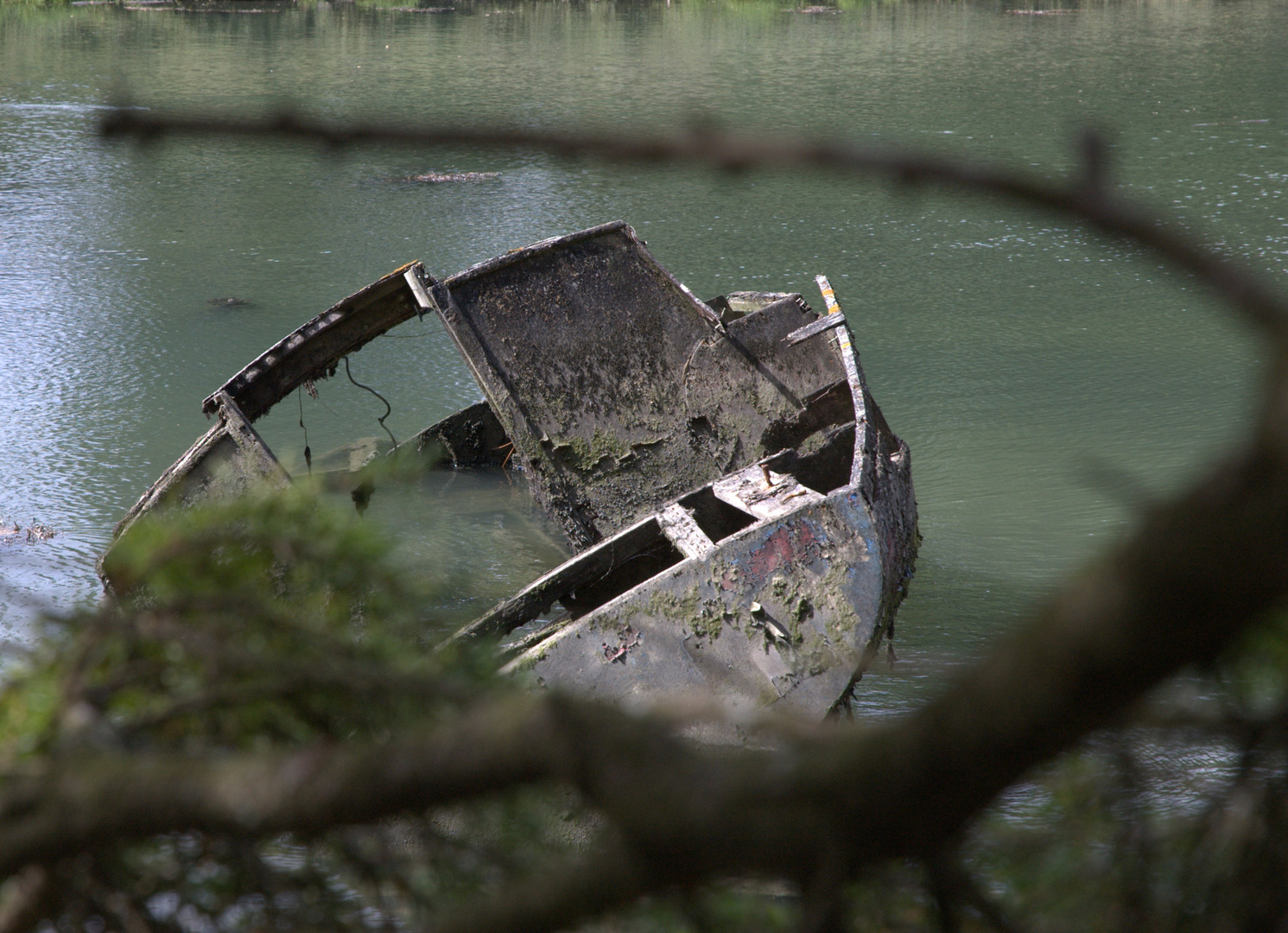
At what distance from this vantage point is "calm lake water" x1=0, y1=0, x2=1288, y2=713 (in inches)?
241

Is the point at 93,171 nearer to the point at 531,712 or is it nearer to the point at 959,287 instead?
the point at 959,287

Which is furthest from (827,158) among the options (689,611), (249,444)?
(249,444)

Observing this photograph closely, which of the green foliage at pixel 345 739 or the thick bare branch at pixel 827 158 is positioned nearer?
the thick bare branch at pixel 827 158

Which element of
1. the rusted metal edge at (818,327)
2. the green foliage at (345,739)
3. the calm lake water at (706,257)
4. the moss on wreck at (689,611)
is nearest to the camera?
the green foliage at (345,739)

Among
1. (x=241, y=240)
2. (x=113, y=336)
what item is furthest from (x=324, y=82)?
(x=113, y=336)

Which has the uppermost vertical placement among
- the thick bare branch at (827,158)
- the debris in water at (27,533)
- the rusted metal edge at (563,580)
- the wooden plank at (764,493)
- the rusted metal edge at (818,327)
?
the thick bare branch at (827,158)

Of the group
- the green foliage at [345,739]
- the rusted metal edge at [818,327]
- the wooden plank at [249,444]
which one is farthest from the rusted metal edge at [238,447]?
the green foliage at [345,739]

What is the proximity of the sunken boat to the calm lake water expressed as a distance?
0.87 metres

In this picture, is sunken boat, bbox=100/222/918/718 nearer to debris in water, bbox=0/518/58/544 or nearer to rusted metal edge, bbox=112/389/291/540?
rusted metal edge, bbox=112/389/291/540

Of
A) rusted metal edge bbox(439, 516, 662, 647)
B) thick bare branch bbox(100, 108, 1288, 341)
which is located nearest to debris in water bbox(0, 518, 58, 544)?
rusted metal edge bbox(439, 516, 662, 647)

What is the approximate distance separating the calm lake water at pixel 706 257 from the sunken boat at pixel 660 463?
0.87 m

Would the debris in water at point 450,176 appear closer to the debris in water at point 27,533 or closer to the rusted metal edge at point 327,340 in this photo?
the debris in water at point 27,533

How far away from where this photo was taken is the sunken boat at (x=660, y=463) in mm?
3666

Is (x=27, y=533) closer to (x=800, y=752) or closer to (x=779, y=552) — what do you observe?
(x=779, y=552)
